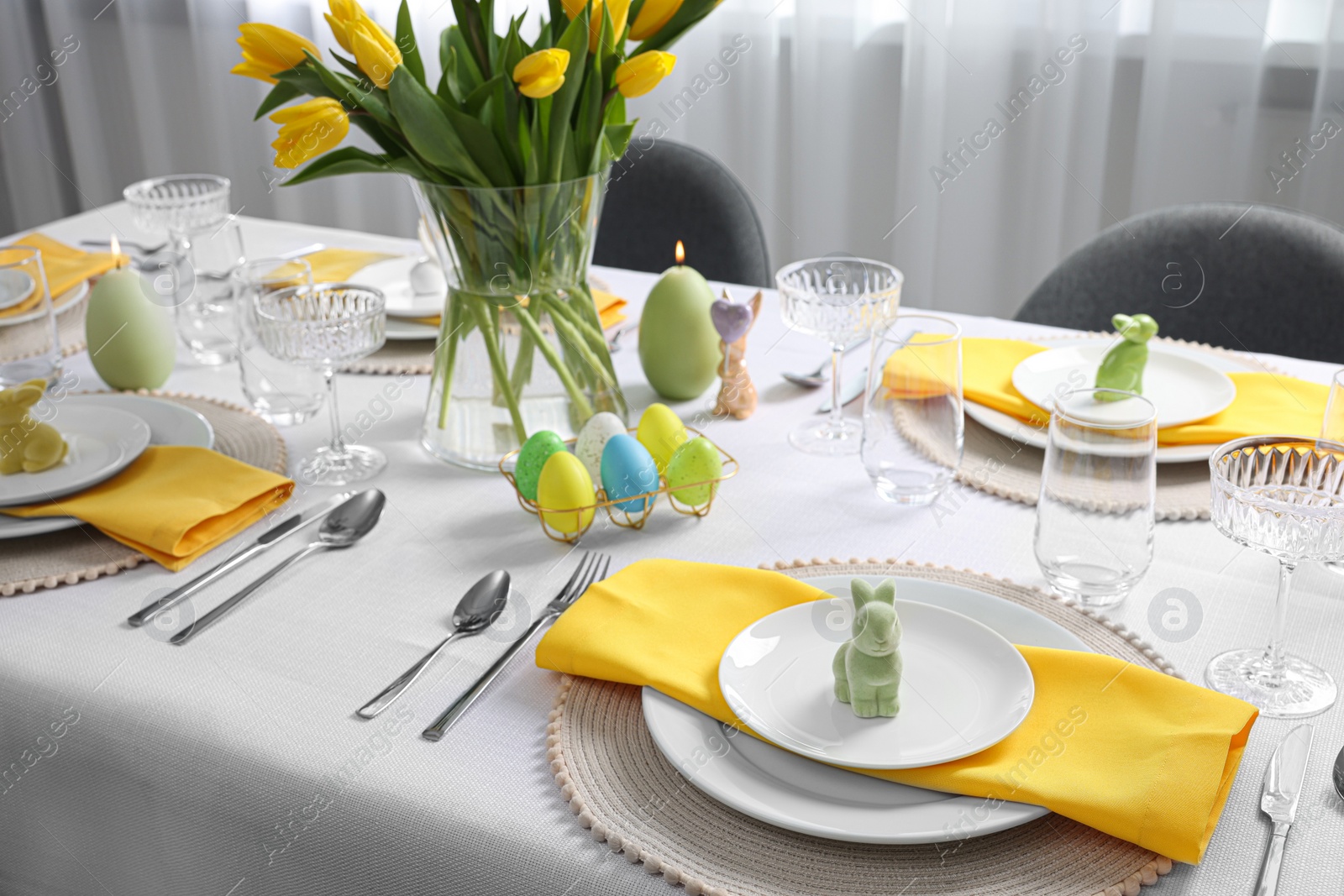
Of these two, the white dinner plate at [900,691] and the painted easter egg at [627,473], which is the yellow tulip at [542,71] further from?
the white dinner plate at [900,691]

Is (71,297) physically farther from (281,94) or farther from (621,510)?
(621,510)

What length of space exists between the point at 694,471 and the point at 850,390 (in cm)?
28

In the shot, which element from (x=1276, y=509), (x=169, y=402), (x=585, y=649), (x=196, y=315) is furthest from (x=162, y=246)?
(x=1276, y=509)

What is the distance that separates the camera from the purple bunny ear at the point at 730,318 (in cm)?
108

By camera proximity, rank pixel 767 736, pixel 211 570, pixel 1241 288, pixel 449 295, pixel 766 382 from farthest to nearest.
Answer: pixel 1241 288, pixel 766 382, pixel 449 295, pixel 211 570, pixel 767 736

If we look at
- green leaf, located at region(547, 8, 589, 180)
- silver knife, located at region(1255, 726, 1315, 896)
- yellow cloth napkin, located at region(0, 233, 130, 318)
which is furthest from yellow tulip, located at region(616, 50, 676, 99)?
yellow cloth napkin, located at region(0, 233, 130, 318)

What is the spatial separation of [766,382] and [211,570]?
1.94 feet

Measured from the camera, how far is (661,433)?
3.23 ft

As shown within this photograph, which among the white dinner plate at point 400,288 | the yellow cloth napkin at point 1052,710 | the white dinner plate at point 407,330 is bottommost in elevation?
the yellow cloth napkin at point 1052,710

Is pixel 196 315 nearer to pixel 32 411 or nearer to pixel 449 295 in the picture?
pixel 32 411

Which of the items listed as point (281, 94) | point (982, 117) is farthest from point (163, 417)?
point (982, 117)

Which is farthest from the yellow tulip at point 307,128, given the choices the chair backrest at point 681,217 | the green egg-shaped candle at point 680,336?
the chair backrest at point 681,217

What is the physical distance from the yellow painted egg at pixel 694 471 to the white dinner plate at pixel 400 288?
437mm

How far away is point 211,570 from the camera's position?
0.86 meters
